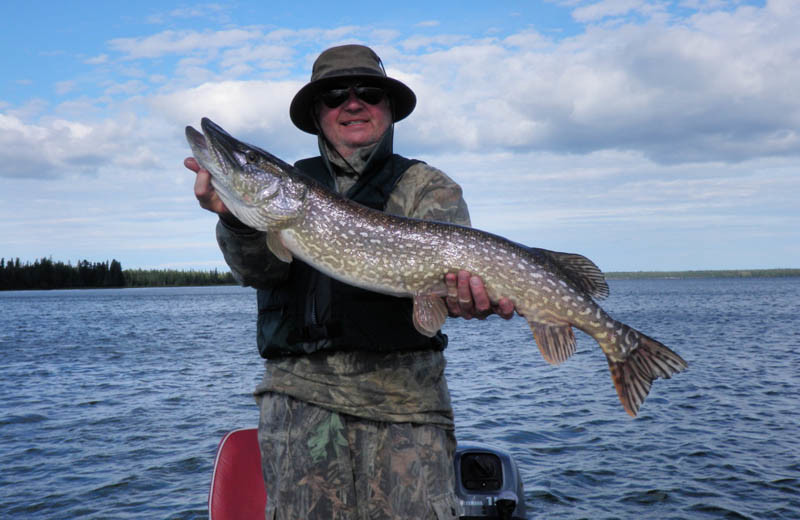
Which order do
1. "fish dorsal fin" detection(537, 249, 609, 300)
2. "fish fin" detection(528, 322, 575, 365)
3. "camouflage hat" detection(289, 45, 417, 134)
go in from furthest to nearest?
"camouflage hat" detection(289, 45, 417, 134) < "fish dorsal fin" detection(537, 249, 609, 300) < "fish fin" detection(528, 322, 575, 365)

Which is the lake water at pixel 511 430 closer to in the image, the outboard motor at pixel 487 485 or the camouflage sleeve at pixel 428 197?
the outboard motor at pixel 487 485

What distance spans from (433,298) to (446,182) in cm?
67

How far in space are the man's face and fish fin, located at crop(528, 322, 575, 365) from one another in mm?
1434

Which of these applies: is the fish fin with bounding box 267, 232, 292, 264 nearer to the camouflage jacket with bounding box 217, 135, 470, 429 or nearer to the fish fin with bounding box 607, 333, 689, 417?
the camouflage jacket with bounding box 217, 135, 470, 429

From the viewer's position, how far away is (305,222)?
10.6ft

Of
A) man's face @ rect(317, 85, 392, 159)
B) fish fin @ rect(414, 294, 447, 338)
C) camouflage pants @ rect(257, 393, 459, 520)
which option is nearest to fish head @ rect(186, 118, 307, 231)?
man's face @ rect(317, 85, 392, 159)

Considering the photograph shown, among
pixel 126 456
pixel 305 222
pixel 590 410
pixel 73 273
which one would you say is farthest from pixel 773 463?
pixel 73 273

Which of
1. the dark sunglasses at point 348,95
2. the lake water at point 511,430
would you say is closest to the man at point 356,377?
the dark sunglasses at point 348,95

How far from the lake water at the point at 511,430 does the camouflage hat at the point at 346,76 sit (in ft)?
17.4

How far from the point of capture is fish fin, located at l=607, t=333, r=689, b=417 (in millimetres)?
3195

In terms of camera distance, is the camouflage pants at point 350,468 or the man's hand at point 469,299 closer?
the camouflage pants at point 350,468

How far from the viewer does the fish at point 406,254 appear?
314cm

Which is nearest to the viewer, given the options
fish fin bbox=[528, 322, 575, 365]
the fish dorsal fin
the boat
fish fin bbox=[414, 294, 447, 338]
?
fish fin bbox=[414, 294, 447, 338]

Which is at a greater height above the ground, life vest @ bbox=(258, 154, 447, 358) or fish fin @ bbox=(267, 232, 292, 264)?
fish fin @ bbox=(267, 232, 292, 264)
